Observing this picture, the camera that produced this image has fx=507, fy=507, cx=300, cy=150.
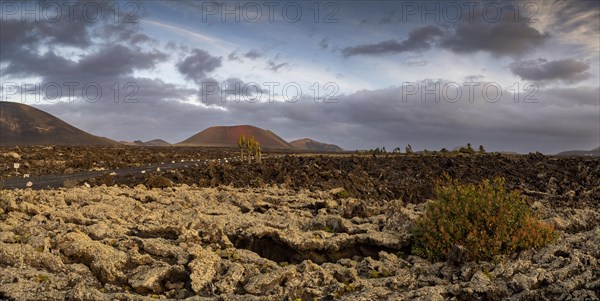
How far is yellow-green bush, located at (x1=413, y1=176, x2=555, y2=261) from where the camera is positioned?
11.1 metres

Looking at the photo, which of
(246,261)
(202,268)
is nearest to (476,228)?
(246,261)

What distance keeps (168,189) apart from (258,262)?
12076 mm

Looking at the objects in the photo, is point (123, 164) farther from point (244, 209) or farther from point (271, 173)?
point (244, 209)

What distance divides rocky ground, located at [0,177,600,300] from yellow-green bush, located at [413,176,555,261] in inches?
14.6

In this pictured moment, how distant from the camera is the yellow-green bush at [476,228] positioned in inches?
435

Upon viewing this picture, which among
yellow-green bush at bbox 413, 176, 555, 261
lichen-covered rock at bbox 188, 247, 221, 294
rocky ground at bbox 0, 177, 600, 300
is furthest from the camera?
yellow-green bush at bbox 413, 176, 555, 261

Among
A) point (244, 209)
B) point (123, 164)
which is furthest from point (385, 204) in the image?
point (123, 164)

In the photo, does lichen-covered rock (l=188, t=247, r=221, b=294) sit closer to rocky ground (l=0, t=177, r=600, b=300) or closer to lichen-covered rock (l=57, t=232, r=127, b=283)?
rocky ground (l=0, t=177, r=600, b=300)

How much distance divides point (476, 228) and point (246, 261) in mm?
5252

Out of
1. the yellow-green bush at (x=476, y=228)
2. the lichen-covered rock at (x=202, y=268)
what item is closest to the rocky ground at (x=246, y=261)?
the lichen-covered rock at (x=202, y=268)

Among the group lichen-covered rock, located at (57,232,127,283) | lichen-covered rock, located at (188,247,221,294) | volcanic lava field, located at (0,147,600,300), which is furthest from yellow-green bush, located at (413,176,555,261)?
lichen-covered rock, located at (57,232,127,283)

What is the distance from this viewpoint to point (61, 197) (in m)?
16.2

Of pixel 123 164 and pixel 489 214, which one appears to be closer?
pixel 489 214

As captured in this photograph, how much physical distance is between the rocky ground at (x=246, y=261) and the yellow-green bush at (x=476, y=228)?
0.37m
